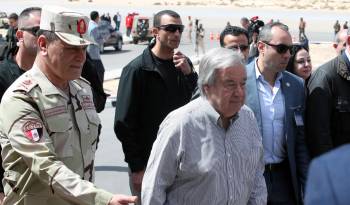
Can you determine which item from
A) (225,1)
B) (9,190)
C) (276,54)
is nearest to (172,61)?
(276,54)

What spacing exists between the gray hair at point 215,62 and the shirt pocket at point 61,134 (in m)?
0.74

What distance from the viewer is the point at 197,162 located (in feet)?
11.0

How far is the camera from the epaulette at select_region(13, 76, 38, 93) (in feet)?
10.5

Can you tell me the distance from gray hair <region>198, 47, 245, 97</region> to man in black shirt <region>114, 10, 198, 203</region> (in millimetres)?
1551

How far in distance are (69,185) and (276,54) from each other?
222 centimetres

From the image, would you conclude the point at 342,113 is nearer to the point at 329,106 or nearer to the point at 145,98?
the point at 329,106

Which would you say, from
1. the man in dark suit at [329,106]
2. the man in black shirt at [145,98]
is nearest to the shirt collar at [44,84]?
A: the man in black shirt at [145,98]

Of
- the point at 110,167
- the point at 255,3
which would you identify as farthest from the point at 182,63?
the point at 255,3

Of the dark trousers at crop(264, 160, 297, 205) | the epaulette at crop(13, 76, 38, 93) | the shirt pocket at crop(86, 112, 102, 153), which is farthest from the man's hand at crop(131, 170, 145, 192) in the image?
the epaulette at crop(13, 76, 38, 93)

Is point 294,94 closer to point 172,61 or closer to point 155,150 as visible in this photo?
point 172,61

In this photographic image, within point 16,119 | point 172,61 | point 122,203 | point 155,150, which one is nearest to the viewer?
point 122,203

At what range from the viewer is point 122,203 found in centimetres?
288

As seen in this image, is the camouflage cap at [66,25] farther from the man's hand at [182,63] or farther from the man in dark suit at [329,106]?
the man in dark suit at [329,106]

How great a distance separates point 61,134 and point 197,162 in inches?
27.6
